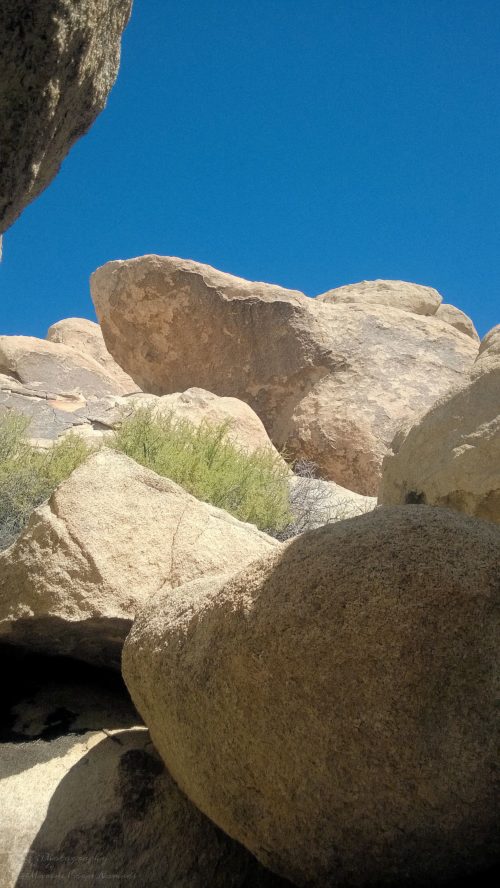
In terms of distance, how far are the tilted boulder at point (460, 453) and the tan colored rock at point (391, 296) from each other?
6.47m

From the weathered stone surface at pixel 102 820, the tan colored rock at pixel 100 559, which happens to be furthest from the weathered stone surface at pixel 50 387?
the weathered stone surface at pixel 102 820

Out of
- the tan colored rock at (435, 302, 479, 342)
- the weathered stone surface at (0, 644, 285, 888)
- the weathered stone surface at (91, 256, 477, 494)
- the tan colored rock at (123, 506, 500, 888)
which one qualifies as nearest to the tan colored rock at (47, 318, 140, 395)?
the weathered stone surface at (91, 256, 477, 494)

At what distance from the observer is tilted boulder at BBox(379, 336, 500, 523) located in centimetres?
284

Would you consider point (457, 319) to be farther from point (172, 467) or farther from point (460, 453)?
point (460, 453)

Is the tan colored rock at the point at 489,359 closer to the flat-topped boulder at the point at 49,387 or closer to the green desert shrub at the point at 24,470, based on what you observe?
the green desert shrub at the point at 24,470

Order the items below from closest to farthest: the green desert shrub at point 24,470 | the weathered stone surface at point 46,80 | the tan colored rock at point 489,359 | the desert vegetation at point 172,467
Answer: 1. the weathered stone surface at point 46,80
2. the tan colored rock at point 489,359
3. the green desert shrub at point 24,470
4. the desert vegetation at point 172,467

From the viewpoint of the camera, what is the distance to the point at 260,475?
6410mm

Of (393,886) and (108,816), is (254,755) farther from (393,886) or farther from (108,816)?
(108,816)

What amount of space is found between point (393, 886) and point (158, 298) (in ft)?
26.4

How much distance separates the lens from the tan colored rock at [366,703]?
152 centimetres

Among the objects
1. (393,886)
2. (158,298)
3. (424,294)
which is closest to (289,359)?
(158,298)

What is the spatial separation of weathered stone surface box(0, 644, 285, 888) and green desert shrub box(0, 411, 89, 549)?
2.40m

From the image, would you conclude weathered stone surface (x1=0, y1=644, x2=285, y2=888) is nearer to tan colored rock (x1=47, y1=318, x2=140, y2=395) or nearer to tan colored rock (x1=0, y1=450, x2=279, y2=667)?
tan colored rock (x1=0, y1=450, x2=279, y2=667)

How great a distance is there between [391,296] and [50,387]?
4.33 m
